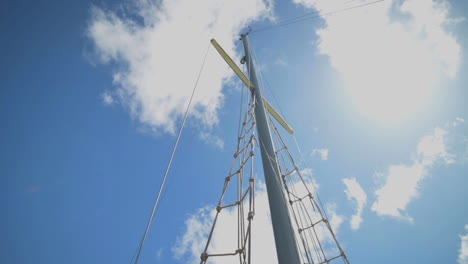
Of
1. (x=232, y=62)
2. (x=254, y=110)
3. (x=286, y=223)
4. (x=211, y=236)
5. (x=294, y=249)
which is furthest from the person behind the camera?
(x=232, y=62)

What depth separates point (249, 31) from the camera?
23.9 ft

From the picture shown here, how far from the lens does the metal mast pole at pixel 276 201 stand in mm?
2389

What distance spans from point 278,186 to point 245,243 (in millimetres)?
925

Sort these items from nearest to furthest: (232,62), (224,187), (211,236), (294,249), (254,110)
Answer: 1. (294,249)
2. (211,236)
3. (224,187)
4. (254,110)
5. (232,62)

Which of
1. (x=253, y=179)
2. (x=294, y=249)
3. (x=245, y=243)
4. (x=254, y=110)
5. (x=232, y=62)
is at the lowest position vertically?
(x=294, y=249)

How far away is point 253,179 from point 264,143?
2.69 ft

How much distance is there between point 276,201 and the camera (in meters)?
2.96

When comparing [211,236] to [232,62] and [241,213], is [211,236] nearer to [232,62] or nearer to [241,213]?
[241,213]

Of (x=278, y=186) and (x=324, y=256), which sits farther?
(x=324, y=256)

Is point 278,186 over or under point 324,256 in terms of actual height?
over

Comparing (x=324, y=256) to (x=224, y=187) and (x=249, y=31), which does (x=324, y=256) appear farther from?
(x=249, y=31)

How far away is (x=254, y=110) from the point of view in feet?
16.0

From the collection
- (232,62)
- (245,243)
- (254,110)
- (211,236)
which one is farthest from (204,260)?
(232,62)

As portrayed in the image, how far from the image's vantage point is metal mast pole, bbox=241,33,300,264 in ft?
7.84
